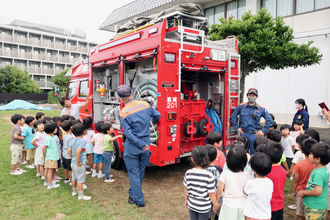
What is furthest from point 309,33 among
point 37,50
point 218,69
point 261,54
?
point 37,50

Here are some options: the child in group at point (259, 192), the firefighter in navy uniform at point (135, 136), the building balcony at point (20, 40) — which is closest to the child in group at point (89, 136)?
the firefighter in navy uniform at point (135, 136)

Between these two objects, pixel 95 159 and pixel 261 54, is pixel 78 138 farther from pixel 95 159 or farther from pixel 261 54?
pixel 261 54

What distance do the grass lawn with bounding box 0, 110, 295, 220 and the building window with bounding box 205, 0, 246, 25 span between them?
14.3m

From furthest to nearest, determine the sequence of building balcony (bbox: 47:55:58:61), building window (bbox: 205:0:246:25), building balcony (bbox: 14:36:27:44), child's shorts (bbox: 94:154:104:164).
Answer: building balcony (bbox: 47:55:58:61)
building balcony (bbox: 14:36:27:44)
building window (bbox: 205:0:246:25)
child's shorts (bbox: 94:154:104:164)

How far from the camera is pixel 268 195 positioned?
2.33m

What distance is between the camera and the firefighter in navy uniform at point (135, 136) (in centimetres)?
388

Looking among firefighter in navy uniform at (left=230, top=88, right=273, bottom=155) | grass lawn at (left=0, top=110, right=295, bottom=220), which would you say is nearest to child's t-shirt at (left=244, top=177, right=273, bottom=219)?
grass lawn at (left=0, top=110, right=295, bottom=220)

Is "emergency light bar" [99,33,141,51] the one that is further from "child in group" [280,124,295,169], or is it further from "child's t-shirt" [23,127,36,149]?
"child in group" [280,124,295,169]

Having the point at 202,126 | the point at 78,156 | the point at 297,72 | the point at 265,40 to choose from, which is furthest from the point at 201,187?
the point at 297,72

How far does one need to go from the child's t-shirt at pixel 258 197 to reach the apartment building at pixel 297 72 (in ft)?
43.5

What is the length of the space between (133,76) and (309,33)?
40.9 feet

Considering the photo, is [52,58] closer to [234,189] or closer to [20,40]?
[20,40]

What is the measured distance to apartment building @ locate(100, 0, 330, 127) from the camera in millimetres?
13188

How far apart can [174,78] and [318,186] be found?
9.16 ft
